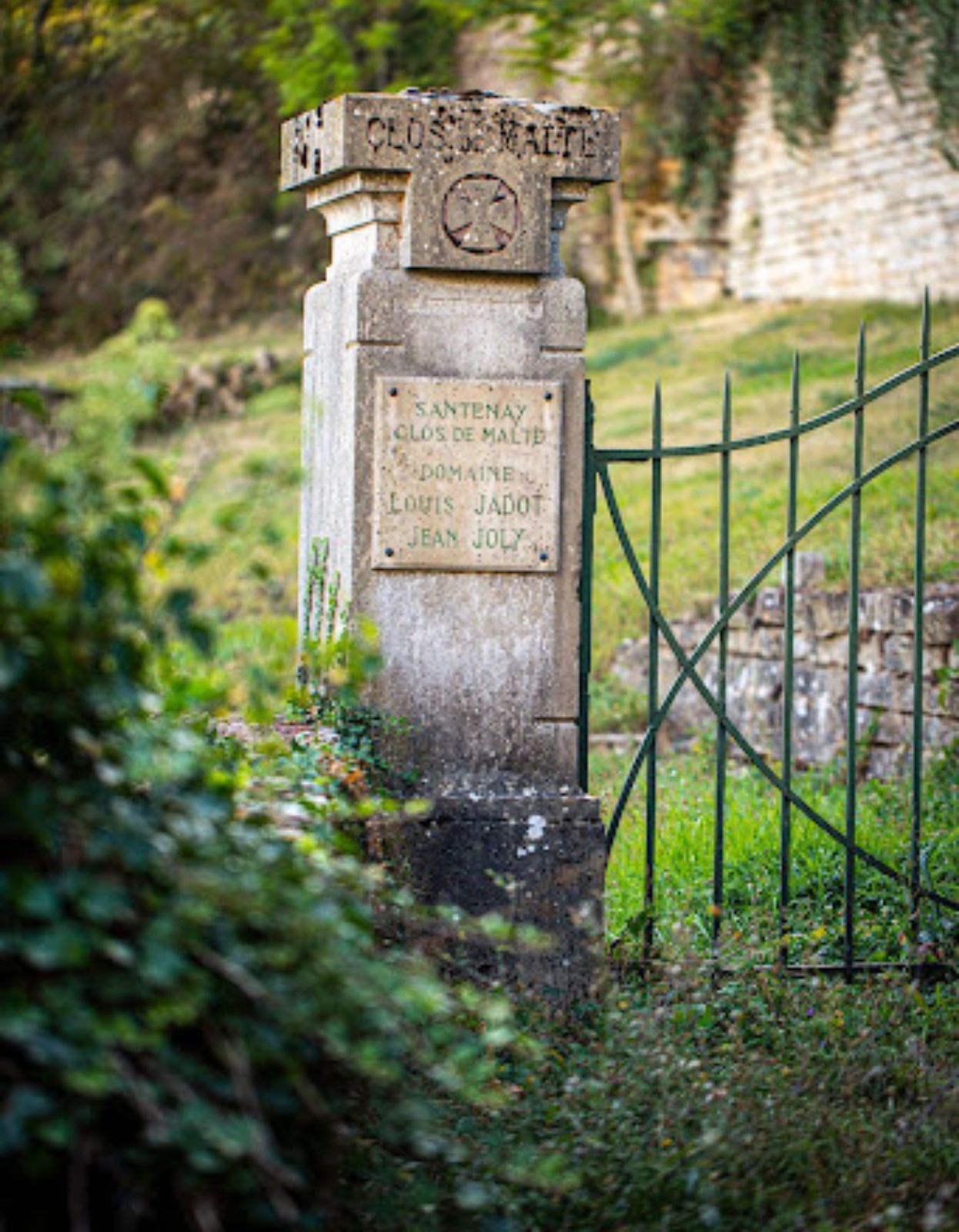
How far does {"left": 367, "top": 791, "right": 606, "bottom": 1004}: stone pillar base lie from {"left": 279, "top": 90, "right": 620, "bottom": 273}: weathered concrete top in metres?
1.34

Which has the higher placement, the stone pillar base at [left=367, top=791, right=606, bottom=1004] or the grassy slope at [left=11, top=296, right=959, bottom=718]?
the grassy slope at [left=11, top=296, right=959, bottom=718]

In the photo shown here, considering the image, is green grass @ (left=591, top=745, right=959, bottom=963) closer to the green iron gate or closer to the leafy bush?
the green iron gate

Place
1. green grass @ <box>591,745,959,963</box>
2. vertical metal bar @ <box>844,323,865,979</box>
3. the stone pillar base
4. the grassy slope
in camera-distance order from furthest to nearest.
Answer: the grassy slope < green grass @ <box>591,745,959,963</box> < vertical metal bar @ <box>844,323,865,979</box> < the stone pillar base

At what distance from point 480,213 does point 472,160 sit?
0.42 feet

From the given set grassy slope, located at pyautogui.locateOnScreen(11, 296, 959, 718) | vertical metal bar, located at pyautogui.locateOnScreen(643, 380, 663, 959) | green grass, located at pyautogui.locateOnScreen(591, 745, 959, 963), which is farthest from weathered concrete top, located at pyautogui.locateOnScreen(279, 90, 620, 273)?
green grass, located at pyautogui.locateOnScreen(591, 745, 959, 963)

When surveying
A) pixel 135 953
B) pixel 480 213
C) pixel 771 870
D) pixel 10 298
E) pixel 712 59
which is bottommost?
pixel 771 870

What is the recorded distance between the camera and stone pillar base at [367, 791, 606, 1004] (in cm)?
402

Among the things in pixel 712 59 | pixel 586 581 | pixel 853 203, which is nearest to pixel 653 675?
pixel 586 581

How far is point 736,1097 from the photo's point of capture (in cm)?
331

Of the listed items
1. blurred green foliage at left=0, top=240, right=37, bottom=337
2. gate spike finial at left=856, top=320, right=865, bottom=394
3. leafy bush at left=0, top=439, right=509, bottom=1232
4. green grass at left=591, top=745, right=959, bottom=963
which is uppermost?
gate spike finial at left=856, top=320, right=865, bottom=394

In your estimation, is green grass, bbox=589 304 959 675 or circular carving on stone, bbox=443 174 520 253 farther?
green grass, bbox=589 304 959 675

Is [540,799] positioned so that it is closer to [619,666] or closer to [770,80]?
[619,666]

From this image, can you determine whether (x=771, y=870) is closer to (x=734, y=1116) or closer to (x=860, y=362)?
(x=860, y=362)

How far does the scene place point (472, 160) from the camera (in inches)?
160
